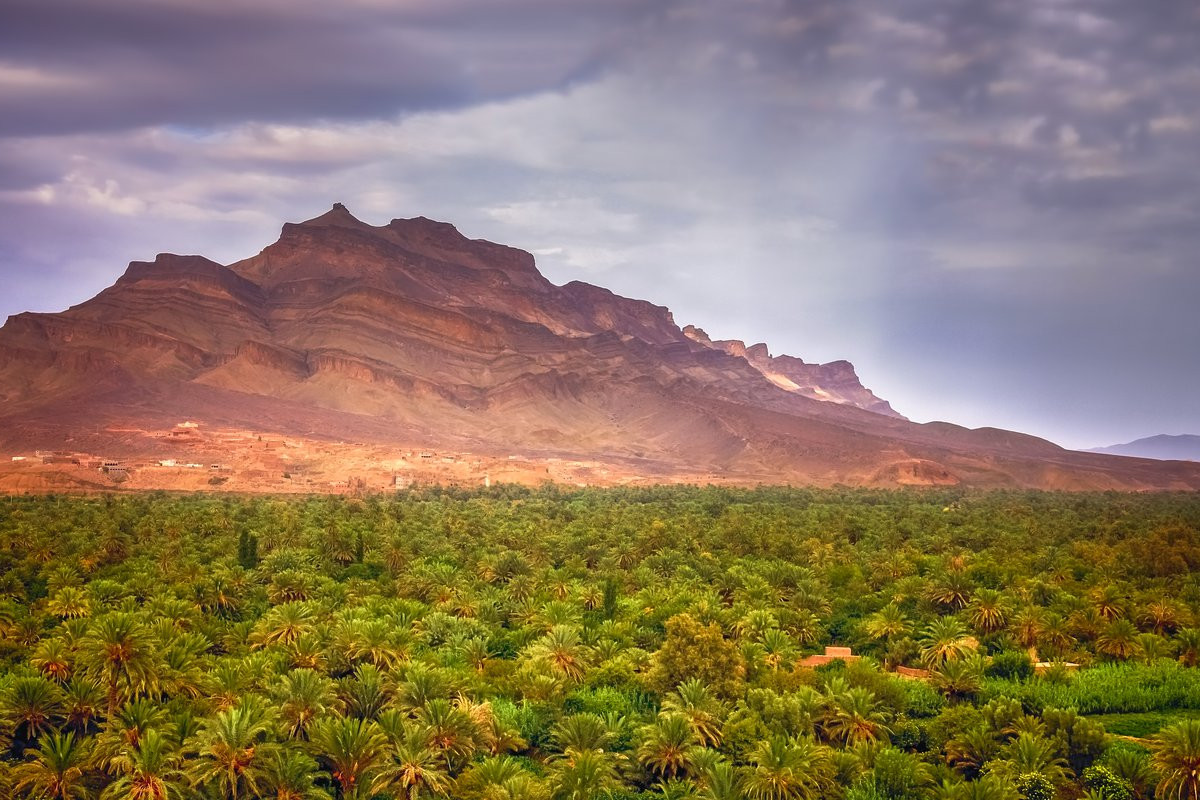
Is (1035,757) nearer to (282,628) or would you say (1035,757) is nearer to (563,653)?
(563,653)

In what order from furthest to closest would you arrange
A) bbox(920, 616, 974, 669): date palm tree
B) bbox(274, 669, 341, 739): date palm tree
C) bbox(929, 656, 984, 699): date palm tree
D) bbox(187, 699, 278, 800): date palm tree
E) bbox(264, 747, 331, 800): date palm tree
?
bbox(920, 616, 974, 669): date palm tree → bbox(929, 656, 984, 699): date palm tree → bbox(274, 669, 341, 739): date palm tree → bbox(264, 747, 331, 800): date palm tree → bbox(187, 699, 278, 800): date palm tree

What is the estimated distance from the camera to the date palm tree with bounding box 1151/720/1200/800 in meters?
25.5

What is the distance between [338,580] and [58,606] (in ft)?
63.7

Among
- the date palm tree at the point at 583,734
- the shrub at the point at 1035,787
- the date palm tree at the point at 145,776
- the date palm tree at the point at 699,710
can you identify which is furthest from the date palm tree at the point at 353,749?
the shrub at the point at 1035,787

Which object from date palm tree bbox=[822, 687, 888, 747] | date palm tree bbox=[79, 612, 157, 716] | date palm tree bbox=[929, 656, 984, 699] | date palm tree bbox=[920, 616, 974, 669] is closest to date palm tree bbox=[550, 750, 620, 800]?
date palm tree bbox=[822, 687, 888, 747]

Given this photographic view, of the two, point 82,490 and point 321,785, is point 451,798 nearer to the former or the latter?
point 321,785

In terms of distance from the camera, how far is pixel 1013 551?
65.2 m

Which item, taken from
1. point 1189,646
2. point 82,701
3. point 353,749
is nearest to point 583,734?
point 353,749

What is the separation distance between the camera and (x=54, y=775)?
2550 cm

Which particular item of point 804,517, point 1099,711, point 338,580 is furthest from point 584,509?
point 1099,711

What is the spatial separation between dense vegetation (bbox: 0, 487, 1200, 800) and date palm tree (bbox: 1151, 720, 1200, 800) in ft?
0.21

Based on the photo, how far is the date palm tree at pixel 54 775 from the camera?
25312 millimetres

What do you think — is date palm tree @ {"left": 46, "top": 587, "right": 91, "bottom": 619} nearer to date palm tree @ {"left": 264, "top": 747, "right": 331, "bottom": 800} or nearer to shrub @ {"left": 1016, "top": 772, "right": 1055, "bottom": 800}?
date palm tree @ {"left": 264, "top": 747, "right": 331, "bottom": 800}

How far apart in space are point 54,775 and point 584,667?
1987cm
